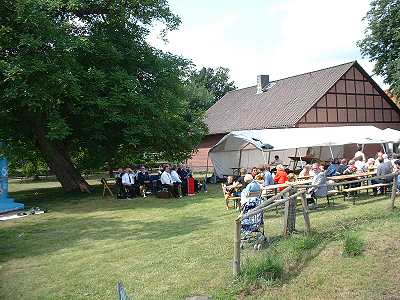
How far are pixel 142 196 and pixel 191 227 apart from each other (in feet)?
28.4

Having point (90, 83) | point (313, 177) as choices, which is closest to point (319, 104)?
point (90, 83)

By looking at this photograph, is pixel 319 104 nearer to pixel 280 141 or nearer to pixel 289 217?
pixel 280 141

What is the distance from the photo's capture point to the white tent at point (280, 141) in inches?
846

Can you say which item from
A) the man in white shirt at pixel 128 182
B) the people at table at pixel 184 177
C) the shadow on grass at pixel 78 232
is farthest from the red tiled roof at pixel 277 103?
the shadow on grass at pixel 78 232

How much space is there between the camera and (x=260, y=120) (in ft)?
113

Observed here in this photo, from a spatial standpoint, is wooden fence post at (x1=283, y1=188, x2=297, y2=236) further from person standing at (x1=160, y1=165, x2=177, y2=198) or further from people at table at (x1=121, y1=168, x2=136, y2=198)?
people at table at (x1=121, y1=168, x2=136, y2=198)

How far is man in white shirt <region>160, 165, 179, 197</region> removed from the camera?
1872 cm

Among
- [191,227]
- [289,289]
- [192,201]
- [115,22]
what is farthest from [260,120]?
[289,289]

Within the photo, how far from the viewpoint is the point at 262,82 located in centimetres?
3991

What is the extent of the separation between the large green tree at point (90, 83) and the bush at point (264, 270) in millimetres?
12939

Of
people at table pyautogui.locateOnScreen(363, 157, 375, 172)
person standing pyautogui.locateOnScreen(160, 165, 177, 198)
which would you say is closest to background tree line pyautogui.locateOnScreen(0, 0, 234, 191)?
person standing pyautogui.locateOnScreen(160, 165, 177, 198)

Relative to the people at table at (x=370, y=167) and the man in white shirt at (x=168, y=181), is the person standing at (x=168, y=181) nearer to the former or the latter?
the man in white shirt at (x=168, y=181)

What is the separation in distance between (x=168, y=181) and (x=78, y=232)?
6.85 meters

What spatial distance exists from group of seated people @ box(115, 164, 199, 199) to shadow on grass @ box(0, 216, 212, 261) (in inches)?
199
